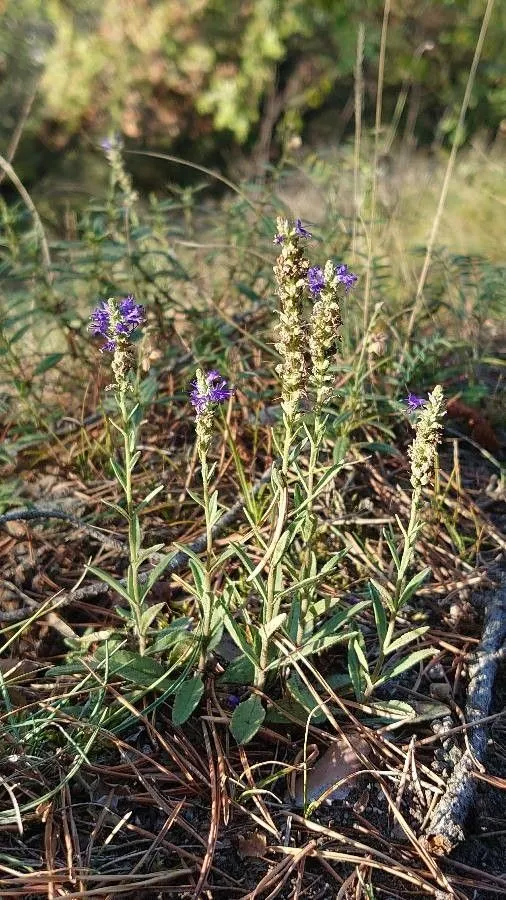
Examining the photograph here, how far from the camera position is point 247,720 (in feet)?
5.90

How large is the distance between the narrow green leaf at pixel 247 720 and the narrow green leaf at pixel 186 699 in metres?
0.10

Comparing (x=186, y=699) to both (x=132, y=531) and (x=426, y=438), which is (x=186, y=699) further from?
(x=426, y=438)

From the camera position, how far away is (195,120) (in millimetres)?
10086

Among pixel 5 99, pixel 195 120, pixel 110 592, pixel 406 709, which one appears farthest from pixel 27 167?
pixel 406 709

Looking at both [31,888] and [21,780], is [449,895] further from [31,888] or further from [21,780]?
[21,780]

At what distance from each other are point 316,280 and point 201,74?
356 inches

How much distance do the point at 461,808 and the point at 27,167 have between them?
9710 mm

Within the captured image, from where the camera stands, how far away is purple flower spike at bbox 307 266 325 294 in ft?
5.52

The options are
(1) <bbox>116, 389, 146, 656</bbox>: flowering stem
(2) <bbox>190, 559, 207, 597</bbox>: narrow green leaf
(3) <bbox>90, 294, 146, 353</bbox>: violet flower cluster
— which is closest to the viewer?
(3) <bbox>90, 294, 146, 353</bbox>: violet flower cluster

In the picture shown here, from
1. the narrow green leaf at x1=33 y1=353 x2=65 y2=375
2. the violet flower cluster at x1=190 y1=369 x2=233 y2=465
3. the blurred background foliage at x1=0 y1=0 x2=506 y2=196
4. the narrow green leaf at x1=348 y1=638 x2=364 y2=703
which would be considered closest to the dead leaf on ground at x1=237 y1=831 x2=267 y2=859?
the narrow green leaf at x1=348 y1=638 x2=364 y2=703

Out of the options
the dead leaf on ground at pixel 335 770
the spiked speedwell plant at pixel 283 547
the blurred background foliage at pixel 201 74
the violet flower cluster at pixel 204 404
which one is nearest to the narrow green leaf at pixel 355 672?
the spiked speedwell plant at pixel 283 547

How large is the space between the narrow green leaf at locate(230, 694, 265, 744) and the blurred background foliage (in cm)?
806

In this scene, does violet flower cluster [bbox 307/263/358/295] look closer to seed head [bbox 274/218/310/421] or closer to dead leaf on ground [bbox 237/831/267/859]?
seed head [bbox 274/218/310/421]

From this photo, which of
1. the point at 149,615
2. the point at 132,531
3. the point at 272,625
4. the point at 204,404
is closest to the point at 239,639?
the point at 272,625
